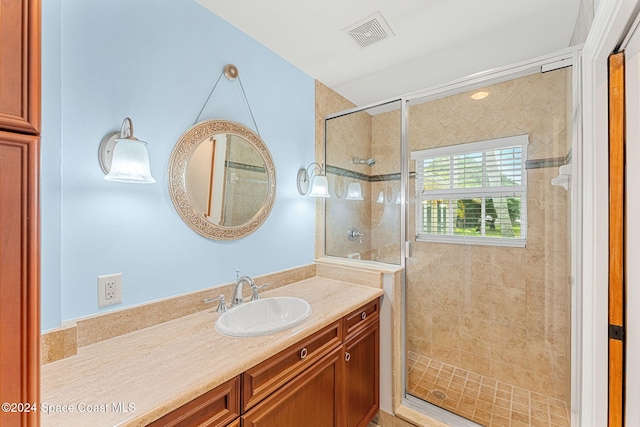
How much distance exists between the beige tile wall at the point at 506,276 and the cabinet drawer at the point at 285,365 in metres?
0.83

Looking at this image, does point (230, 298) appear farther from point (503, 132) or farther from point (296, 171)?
point (503, 132)

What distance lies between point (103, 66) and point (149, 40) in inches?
10.2

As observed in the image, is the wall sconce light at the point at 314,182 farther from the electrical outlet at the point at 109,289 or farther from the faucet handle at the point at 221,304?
the electrical outlet at the point at 109,289

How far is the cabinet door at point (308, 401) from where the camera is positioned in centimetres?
101

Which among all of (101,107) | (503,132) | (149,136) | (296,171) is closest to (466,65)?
(503,132)

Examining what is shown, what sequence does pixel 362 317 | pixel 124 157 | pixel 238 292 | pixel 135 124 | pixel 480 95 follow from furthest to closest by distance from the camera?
1. pixel 480 95
2. pixel 362 317
3. pixel 238 292
4. pixel 135 124
5. pixel 124 157

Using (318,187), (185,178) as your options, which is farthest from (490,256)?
(185,178)

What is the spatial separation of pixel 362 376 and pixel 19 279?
1582mm

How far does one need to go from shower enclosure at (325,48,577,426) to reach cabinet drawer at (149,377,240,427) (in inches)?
51.0

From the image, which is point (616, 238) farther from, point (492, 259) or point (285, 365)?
point (285, 365)

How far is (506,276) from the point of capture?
192cm

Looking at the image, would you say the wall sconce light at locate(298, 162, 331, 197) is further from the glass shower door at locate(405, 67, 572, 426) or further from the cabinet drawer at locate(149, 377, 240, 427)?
the cabinet drawer at locate(149, 377, 240, 427)

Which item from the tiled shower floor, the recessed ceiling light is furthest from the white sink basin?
the recessed ceiling light

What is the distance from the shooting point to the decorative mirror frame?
1311 mm
